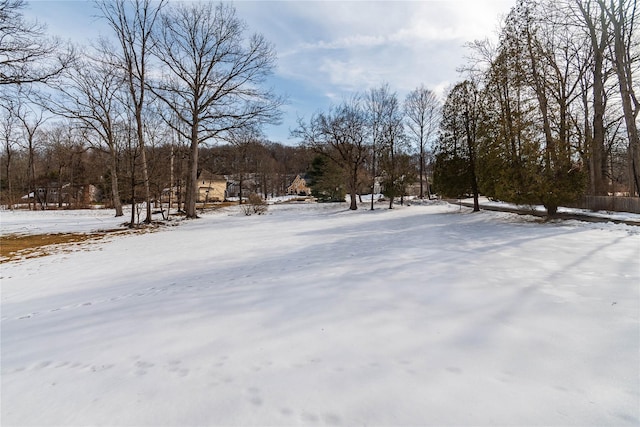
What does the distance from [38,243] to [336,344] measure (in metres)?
13.1

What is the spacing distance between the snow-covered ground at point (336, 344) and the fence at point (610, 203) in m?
7.34

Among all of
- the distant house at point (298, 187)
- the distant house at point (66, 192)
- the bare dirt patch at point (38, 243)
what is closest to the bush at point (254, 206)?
the bare dirt patch at point (38, 243)

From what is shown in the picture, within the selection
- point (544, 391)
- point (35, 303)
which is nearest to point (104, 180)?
point (35, 303)

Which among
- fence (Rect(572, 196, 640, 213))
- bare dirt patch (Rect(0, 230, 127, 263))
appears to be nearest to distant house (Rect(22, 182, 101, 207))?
bare dirt patch (Rect(0, 230, 127, 263))

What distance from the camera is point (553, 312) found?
3521mm

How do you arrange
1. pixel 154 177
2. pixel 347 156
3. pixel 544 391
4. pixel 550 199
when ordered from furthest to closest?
pixel 347 156, pixel 154 177, pixel 550 199, pixel 544 391

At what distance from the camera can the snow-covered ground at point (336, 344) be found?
2137 mm

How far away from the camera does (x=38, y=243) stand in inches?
434

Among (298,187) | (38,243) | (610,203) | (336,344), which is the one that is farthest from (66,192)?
(610,203)

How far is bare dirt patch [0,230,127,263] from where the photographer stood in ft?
30.0

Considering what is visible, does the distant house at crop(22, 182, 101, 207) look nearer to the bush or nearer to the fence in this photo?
the bush

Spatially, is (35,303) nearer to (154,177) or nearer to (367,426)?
(367,426)

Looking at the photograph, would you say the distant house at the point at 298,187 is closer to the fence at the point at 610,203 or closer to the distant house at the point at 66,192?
the distant house at the point at 66,192

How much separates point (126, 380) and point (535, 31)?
18.6 meters
